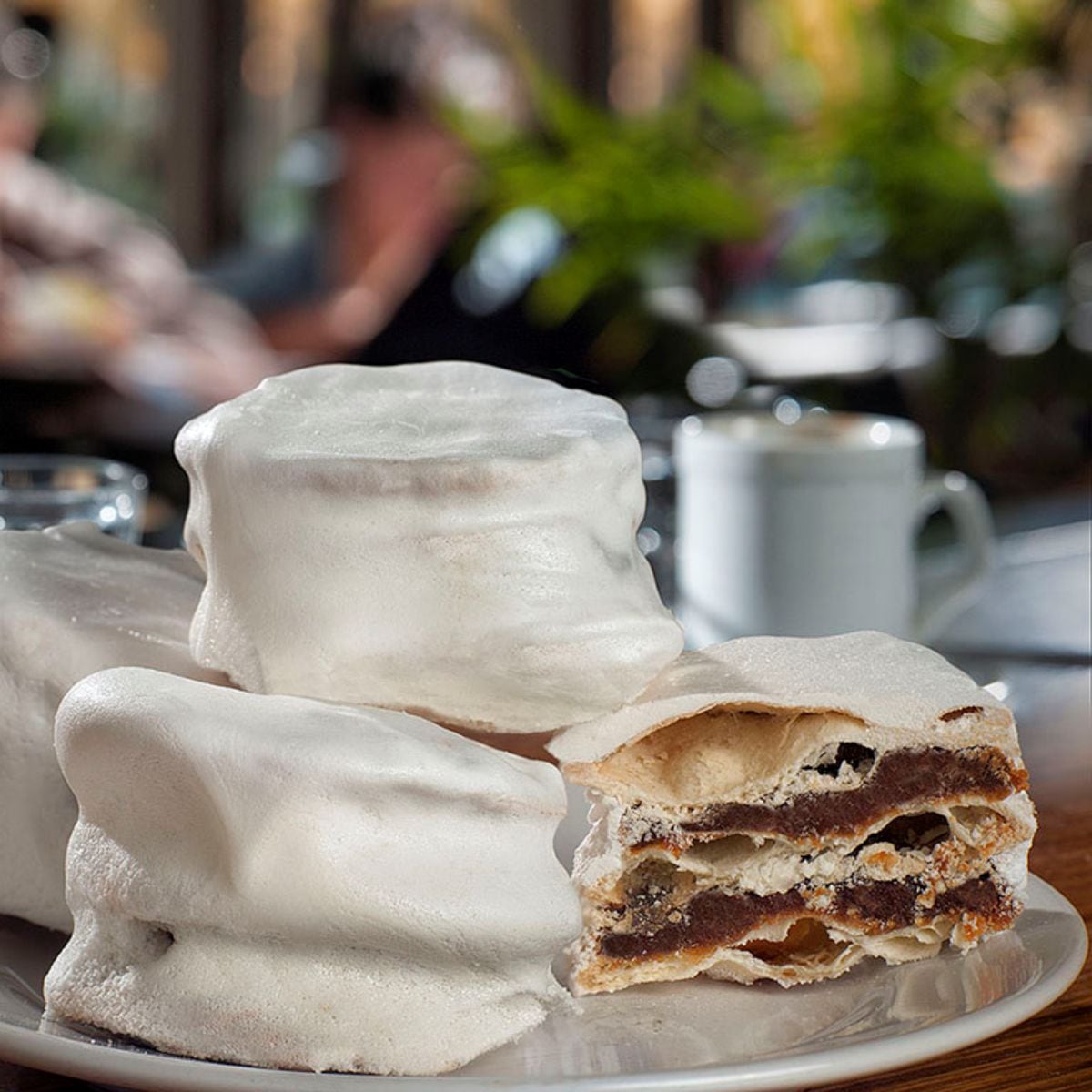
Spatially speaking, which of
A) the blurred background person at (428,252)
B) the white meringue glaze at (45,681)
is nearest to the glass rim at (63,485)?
the blurred background person at (428,252)

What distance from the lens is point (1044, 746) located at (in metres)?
1.02

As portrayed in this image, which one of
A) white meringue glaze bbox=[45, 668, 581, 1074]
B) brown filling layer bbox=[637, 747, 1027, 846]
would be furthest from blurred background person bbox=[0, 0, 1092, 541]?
white meringue glaze bbox=[45, 668, 581, 1074]

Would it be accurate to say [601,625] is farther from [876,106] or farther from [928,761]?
[876,106]

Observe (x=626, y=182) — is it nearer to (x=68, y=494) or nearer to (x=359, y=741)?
(x=68, y=494)

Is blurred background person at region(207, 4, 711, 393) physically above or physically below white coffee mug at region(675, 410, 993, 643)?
below

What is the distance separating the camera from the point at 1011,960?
1.97 feet

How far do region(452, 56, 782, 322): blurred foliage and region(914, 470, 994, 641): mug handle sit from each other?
52.4 inches

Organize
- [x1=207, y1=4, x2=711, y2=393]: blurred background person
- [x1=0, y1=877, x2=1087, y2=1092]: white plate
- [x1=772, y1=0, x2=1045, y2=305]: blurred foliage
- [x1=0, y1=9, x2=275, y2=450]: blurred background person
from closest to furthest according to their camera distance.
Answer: [x1=0, y1=877, x2=1087, y2=1092]: white plate
[x1=772, y1=0, x2=1045, y2=305]: blurred foliage
[x1=207, y1=4, x2=711, y2=393]: blurred background person
[x1=0, y1=9, x2=275, y2=450]: blurred background person

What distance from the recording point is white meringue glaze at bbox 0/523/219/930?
2.03 ft

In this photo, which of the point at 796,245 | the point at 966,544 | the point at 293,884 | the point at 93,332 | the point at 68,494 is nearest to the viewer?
the point at 293,884

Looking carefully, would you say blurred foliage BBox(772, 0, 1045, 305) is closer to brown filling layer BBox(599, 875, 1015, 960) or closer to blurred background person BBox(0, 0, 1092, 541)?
blurred background person BBox(0, 0, 1092, 541)

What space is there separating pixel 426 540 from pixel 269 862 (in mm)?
129

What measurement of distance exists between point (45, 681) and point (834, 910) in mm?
320

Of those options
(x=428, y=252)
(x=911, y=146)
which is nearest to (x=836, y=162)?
(x=911, y=146)
